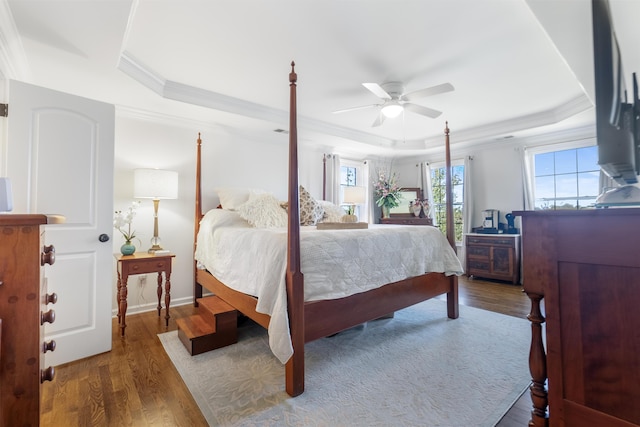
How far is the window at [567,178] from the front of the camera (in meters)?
4.20

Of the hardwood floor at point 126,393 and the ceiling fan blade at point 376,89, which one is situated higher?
the ceiling fan blade at point 376,89

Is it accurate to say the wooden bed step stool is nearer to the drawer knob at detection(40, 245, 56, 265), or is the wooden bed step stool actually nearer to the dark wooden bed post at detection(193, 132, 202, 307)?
the dark wooden bed post at detection(193, 132, 202, 307)

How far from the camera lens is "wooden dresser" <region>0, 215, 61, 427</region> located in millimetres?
935

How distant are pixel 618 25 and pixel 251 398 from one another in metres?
3.46

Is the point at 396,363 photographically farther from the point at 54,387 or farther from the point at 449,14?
the point at 449,14

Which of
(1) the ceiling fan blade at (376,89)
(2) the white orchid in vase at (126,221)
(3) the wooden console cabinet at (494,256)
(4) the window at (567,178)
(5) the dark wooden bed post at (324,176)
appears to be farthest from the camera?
(5) the dark wooden bed post at (324,176)

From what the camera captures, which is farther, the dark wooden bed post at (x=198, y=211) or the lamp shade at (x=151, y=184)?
the dark wooden bed post at (x=198, y=211)

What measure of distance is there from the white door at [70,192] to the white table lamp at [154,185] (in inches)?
23.5

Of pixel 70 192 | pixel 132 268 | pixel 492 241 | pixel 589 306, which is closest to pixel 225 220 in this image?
pixel 132 268

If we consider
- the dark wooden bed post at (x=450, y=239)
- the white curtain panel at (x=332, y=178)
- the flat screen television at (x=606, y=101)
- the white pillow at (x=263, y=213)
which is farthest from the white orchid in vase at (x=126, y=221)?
the flat screen television at (x=606, y=101)

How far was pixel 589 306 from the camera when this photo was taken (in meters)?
0.93

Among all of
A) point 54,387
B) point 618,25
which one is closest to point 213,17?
point 54,387

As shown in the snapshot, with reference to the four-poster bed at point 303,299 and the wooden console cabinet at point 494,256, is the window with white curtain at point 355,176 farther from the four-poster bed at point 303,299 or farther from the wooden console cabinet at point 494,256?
the four-poster bed at point 303,299

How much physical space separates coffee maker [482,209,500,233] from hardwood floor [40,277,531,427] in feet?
11.7
